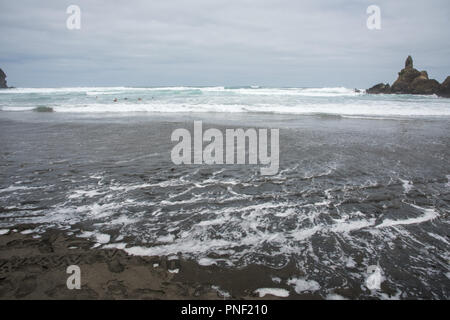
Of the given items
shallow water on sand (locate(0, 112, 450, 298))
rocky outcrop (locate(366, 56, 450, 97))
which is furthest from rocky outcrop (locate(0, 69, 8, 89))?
rocky outcrop (locate(366, 56, 450, 97))

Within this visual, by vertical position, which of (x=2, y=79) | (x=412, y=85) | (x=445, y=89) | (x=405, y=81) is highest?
(x=2, y=79)

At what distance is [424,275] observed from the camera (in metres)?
2.90

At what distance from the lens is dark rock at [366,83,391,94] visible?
53.5m

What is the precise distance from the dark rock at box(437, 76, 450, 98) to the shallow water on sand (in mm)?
49249

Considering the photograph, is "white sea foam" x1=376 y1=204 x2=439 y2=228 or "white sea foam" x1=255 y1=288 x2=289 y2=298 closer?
"white sea foam" x1=255 y1=288 x2=289 y2=298

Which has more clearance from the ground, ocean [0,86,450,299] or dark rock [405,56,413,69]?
dark rock [405,56,413,69]

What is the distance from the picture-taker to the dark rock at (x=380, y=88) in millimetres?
53522

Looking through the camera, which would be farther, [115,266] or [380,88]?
[380,88]

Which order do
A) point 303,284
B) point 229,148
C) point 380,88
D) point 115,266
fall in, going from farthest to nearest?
point 380,88 → point 229,148 → point 115,266 → point 303,284

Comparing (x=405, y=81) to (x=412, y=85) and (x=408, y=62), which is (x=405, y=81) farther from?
(x=408, y=62)

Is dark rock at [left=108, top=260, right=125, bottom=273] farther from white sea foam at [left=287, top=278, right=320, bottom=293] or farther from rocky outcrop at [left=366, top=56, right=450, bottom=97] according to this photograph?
rocky outcrop at [left=366, top=56, right=450, bottom=97]

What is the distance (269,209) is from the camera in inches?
174

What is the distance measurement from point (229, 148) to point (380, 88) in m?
58.0

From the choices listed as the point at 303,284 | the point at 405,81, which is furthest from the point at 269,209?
the point at 405,81
